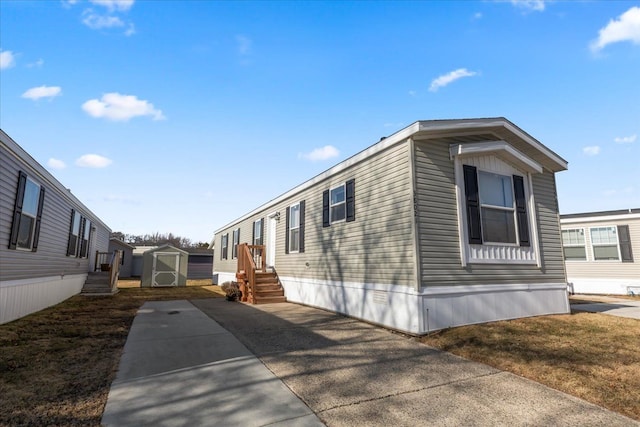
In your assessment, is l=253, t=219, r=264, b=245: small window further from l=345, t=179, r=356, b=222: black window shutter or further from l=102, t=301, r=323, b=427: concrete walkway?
l=102, t=301, r=323, b=427: concrete walkway

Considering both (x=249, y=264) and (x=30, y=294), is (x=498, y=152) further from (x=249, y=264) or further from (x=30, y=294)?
(x=30, y=294)

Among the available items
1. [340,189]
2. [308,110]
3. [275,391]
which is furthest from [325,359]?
[308,110]

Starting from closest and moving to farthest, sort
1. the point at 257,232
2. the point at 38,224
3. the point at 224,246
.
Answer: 1. the point at 38,224
2. the point at 257,232
3. the point at 224,246

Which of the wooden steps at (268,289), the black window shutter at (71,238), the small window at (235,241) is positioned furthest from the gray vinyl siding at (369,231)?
the black window shutter at (71,238)

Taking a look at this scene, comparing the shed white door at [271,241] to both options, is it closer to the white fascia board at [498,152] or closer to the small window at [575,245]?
the white fascia board at [498,152]

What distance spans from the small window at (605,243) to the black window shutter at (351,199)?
14113 mm

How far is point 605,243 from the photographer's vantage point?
15047 millimetres

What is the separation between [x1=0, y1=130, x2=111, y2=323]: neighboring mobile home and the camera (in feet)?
25.5

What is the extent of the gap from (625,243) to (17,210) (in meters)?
23.0

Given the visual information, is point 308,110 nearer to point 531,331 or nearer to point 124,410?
point 531,331

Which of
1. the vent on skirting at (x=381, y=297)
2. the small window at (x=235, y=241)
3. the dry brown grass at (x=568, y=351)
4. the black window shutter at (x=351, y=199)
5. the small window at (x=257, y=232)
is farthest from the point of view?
the small window at (x=235, y=241)

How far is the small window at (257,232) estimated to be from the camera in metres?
15.5

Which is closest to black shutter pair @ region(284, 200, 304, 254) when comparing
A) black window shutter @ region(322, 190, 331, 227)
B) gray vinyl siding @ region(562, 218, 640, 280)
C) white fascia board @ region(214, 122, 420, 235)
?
white fascia board @ region(214, 122, 420, 235)

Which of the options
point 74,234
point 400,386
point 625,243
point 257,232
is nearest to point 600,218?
point 625,243
